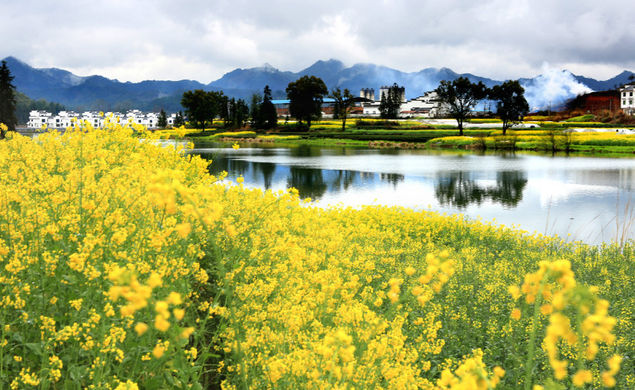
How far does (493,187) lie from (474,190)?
5.44 ft

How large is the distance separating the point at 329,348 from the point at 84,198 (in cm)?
327

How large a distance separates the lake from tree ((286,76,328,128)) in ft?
170

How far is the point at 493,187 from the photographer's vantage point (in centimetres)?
2470

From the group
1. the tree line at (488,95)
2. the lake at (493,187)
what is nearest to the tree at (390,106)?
the tree line at (488,95)

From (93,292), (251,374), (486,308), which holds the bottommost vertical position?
(486,308)

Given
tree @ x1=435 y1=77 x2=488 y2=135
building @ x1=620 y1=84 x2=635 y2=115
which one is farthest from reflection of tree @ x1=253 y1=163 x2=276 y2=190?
building @ x1=620 y1=84 x2=635 y2=115

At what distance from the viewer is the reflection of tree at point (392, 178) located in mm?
26469

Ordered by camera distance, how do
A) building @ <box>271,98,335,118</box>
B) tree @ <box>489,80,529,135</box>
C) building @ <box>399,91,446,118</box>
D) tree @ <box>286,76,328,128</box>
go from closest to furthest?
tree @ <box>489,80,529,135</box>, tree @ <box>286,76,328,128</box>, building @ <box>399,91,446,118</box>, building @ <box>271,98,335,118</box>

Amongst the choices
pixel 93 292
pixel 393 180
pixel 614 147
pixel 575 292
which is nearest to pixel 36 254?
pixel 93 292

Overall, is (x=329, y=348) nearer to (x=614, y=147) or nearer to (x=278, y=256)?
(x=278, y=256)

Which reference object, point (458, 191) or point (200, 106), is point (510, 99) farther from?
point (200, 106)

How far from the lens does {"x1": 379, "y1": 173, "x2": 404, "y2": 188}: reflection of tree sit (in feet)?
86.8

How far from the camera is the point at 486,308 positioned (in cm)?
669

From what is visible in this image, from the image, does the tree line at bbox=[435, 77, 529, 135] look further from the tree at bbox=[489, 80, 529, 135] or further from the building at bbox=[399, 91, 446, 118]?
the building at bbox=[399, 91, 446, 118]
